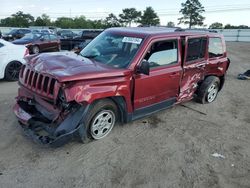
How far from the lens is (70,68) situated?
12.9 ft

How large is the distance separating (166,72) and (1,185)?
3.34m

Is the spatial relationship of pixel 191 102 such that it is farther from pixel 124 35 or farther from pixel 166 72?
pixel 124 35

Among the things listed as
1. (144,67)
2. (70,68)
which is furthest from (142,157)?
(70,68)

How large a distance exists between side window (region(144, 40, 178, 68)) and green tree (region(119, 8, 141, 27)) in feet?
224

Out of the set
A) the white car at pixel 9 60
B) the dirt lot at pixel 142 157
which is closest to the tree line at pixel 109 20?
the white car at pixel 9 60

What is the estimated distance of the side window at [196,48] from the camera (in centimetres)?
549

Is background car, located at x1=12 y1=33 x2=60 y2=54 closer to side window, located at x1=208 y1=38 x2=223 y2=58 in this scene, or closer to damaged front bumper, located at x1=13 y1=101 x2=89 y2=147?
side window, located at x1=208 y1=38 x2=223 y2=58

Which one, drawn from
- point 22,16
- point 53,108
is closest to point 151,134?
point 53,108

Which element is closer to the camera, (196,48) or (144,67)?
(144,67)

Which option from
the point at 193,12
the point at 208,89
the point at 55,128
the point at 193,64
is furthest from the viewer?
the point at 193,12

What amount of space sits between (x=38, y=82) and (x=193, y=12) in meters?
68.1

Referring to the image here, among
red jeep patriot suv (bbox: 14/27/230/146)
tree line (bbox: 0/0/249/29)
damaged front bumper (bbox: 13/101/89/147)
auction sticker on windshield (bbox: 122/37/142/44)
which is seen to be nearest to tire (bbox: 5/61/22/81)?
red jeep patriot suv (bbox: 14/27/230/146)

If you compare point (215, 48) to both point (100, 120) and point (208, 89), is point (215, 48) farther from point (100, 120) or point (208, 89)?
point (100, 120)

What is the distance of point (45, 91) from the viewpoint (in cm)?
389
